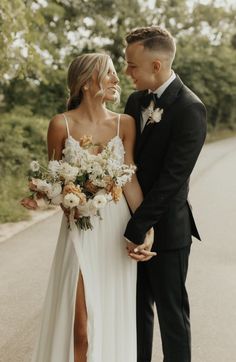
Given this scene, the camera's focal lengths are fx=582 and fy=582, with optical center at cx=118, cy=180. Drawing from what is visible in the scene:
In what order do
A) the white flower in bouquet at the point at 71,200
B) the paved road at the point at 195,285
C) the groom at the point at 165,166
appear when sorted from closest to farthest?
the white flower in bouquet at the point at 71,200 < the groom at the point at 165,166 < the paved road at the point at 195,285

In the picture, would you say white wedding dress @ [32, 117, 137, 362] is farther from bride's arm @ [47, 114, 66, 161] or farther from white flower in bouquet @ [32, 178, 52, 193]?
white flower in bouquet @ [32, 178, 52, 193]

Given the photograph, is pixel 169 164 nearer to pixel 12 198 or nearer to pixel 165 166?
pixel 165 166

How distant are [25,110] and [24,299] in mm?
10119

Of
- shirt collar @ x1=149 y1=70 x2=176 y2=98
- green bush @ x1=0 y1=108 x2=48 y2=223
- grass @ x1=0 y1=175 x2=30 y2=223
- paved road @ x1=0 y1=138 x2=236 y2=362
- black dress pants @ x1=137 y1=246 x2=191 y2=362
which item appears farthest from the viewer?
green bush @ x1=0 y1=108 x2=48 y2=223

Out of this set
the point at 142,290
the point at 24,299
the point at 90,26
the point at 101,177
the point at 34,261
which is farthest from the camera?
the point at 90,26

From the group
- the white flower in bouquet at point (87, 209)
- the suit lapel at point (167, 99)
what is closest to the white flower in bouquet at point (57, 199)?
the white flower in bouquet at point (87, 209)

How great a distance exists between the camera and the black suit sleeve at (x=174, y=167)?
303cm

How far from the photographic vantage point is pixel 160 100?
3.17 meters

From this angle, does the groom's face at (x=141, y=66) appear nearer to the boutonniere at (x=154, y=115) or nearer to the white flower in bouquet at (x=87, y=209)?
the boutonniere at (x=154, y=115)

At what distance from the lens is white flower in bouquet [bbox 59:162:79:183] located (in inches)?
118

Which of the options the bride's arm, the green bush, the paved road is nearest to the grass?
the green bush

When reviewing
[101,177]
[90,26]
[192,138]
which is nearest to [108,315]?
[101,177]

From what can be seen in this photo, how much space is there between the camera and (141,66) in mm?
3096

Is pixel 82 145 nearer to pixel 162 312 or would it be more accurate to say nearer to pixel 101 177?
pixel 101 177
